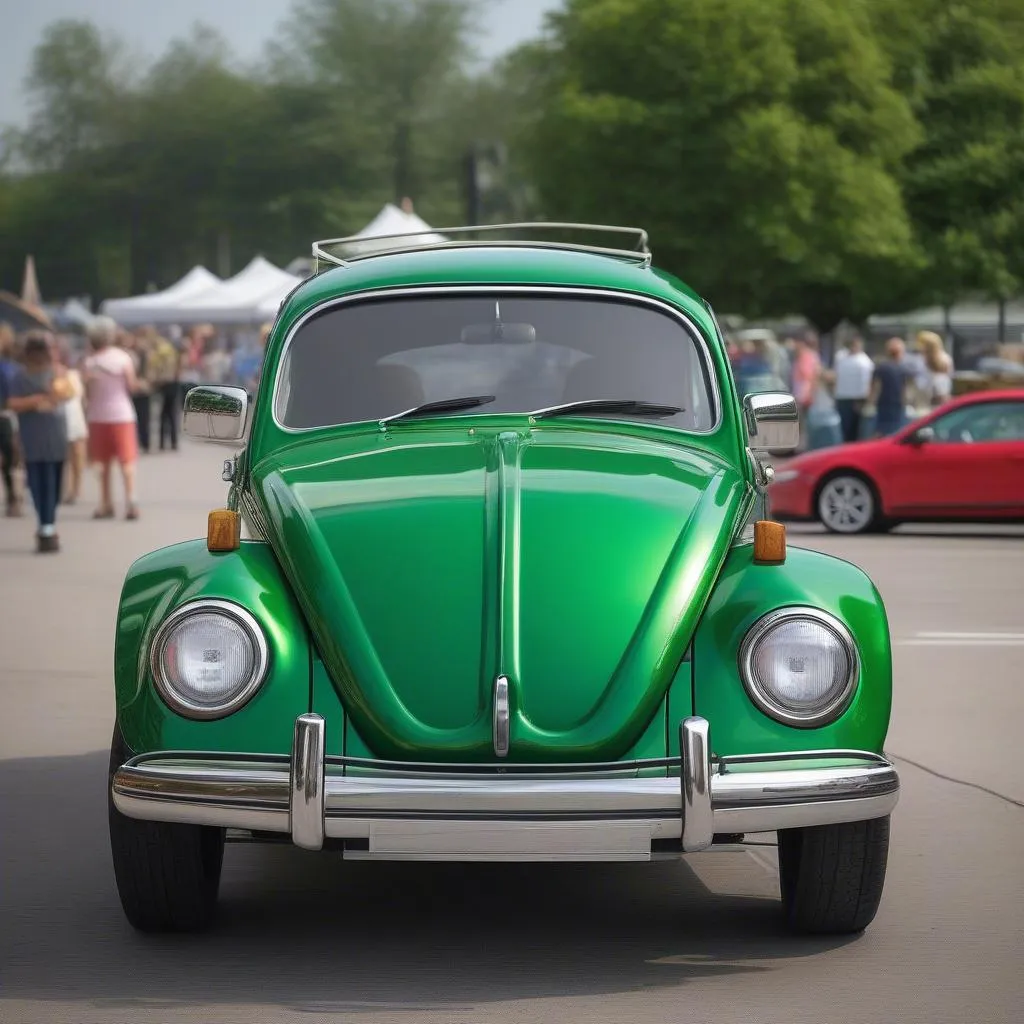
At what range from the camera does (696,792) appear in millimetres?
5184

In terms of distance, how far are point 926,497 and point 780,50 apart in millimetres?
34372

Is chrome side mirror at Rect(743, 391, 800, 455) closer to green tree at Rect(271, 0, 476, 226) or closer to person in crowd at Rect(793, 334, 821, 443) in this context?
person in crowd at Rect(793, 334, 821, 443)

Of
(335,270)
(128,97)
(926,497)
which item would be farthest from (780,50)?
(128,97)

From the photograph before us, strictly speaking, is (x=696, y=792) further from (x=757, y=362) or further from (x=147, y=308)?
(x=147, y=308)

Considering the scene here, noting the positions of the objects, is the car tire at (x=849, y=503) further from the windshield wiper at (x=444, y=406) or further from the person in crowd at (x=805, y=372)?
the windshield wiper at (x=444, y=406)

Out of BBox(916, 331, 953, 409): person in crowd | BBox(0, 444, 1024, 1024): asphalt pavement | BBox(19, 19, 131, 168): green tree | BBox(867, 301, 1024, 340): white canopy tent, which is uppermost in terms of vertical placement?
BBox(19, 19, 131, 168): green tree

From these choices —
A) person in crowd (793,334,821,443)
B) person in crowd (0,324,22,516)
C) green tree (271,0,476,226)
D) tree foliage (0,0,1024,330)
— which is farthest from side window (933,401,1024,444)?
green tree (271,0,476,226)

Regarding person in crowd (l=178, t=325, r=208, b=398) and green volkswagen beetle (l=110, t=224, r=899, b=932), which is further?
person in crowd (l=178, t=325, r=208, b=398)

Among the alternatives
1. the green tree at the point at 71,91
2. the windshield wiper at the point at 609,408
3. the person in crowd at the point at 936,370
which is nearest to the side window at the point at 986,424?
the person in crowd at the point at 936,370

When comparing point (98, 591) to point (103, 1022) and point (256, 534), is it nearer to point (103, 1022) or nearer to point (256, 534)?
point (256, 534)

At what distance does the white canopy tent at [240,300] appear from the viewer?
43.9m

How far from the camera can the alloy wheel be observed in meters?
20.6

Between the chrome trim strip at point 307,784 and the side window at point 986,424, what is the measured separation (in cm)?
1558

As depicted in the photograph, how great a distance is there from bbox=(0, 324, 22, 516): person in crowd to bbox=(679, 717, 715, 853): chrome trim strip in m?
17.4
